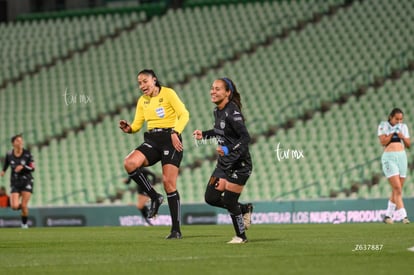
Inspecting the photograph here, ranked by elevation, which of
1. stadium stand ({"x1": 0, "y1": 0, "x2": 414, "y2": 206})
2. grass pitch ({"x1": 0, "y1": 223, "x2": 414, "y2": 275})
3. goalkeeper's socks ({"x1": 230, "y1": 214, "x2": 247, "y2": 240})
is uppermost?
stadium stand ({"x1": 0, "y1": 0, "x2": 414, "y2": 206})

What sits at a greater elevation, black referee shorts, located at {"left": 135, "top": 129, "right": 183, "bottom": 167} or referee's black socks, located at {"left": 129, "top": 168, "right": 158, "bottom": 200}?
black referee shorts, located at {"left": 135, "top": 129, "right": 183, "bottom": 167}

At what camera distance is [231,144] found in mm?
12727

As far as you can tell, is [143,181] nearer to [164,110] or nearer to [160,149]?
[160,149]

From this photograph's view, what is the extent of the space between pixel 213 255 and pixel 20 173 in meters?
12.7

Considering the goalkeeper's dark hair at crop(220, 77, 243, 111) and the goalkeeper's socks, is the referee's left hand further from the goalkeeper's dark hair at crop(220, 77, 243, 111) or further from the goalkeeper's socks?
the goalkeeper's socks

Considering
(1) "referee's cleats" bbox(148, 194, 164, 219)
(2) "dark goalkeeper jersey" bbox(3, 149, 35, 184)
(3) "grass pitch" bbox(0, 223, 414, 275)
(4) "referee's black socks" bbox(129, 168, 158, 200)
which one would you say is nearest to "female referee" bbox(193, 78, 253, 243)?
(3) "grass pitch" bbox(0, 223, 414, 275)

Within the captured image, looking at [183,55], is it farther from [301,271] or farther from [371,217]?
[301,271]

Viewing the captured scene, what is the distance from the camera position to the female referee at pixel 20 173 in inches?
887

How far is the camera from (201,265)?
952 centimetres

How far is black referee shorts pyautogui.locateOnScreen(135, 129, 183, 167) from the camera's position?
13977mm

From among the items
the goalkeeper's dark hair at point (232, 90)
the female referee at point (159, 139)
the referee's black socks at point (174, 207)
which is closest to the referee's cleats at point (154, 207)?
the female referee at point (159, 139)

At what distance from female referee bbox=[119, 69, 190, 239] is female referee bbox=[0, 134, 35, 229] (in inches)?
349

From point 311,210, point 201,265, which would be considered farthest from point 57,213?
point 201,265

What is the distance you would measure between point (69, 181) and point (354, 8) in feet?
37.3
